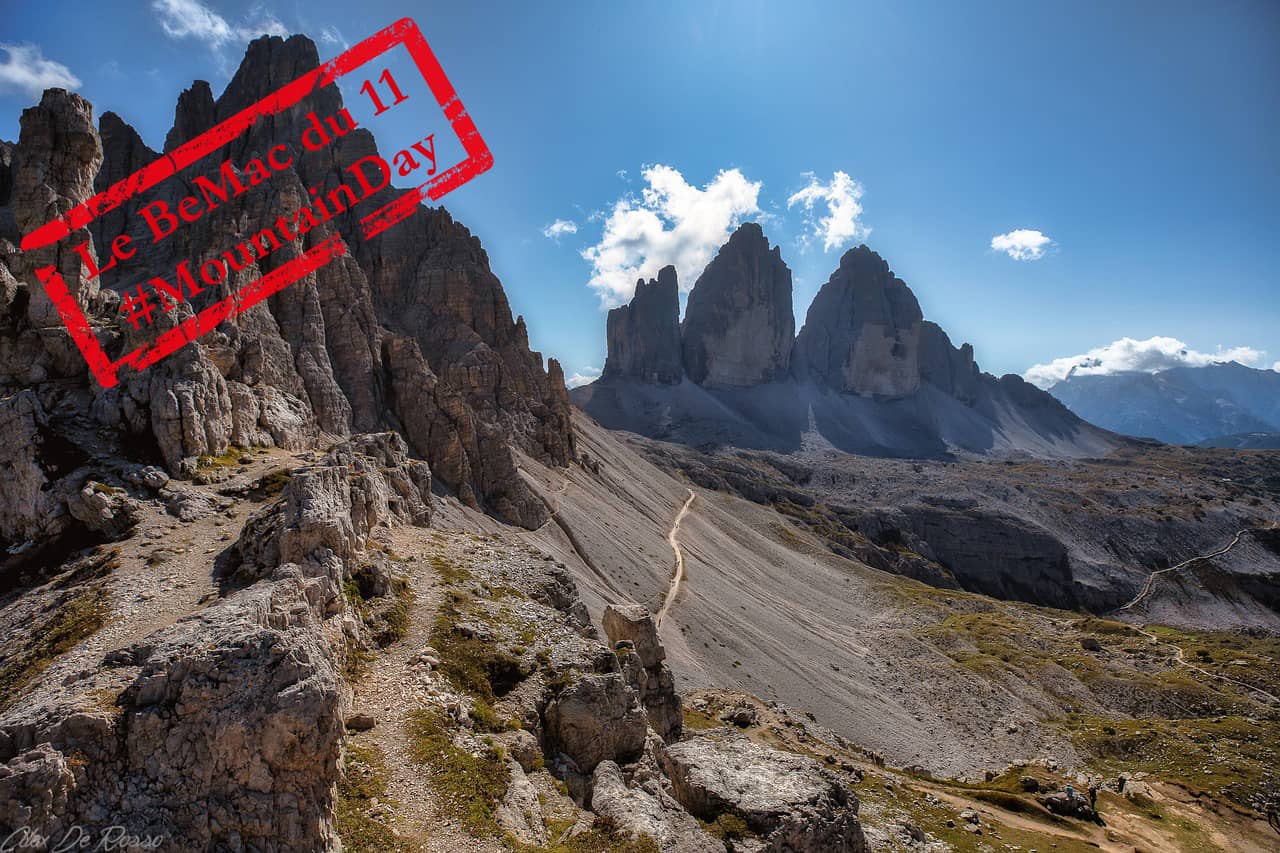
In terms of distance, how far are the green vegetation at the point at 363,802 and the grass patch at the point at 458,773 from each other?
1160 millimetres

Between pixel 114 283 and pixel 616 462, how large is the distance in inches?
2975

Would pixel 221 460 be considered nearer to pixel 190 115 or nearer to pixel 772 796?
pixel 772 796

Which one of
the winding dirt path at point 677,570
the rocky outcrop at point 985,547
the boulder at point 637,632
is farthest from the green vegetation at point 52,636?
the rocky outcrop at point 985,547

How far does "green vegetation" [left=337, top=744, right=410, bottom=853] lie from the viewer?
13266 mm

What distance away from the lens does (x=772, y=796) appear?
19656mm

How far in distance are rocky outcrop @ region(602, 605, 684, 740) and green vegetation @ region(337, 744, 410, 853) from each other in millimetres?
12562

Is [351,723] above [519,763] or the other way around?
above

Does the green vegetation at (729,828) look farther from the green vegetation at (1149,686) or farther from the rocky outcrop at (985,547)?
the rocky outcrop at (985,547)

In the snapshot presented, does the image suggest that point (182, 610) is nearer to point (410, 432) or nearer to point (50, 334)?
point (50, 334)

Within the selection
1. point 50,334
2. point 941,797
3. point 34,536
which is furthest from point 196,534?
point 941,797

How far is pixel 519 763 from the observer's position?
59.7ft

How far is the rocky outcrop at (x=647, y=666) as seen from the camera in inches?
1095

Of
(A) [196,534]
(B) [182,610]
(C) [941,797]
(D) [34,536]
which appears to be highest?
(D) [34,536]
